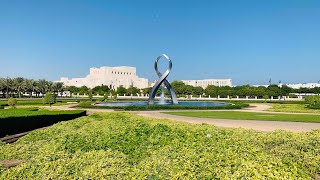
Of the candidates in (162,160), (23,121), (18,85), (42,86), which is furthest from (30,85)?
(162,160)

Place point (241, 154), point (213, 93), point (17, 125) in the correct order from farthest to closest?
point (213, 93), point (17, 125), point (241, 154)

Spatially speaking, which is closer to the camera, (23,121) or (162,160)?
(162,160)

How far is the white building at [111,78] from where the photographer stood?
171625 mm

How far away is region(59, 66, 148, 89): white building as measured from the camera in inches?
6757

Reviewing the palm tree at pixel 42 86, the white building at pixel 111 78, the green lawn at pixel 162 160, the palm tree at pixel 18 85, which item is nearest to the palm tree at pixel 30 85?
the palm tree at pixel 18 85

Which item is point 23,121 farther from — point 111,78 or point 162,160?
point 111,78

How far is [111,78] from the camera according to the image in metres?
173

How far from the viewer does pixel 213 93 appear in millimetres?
87562

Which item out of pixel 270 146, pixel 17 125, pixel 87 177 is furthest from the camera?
pixel 17 125

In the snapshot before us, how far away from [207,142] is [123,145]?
1965 millimetres

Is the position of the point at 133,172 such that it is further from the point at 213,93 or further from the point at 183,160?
the point at 213,93

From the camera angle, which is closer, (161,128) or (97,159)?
(97,159)

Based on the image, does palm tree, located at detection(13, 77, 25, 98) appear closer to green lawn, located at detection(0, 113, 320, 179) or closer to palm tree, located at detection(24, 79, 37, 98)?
palm tree, located at detection(24, 79, 37, 98)

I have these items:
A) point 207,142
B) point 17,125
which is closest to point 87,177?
point 207,142
